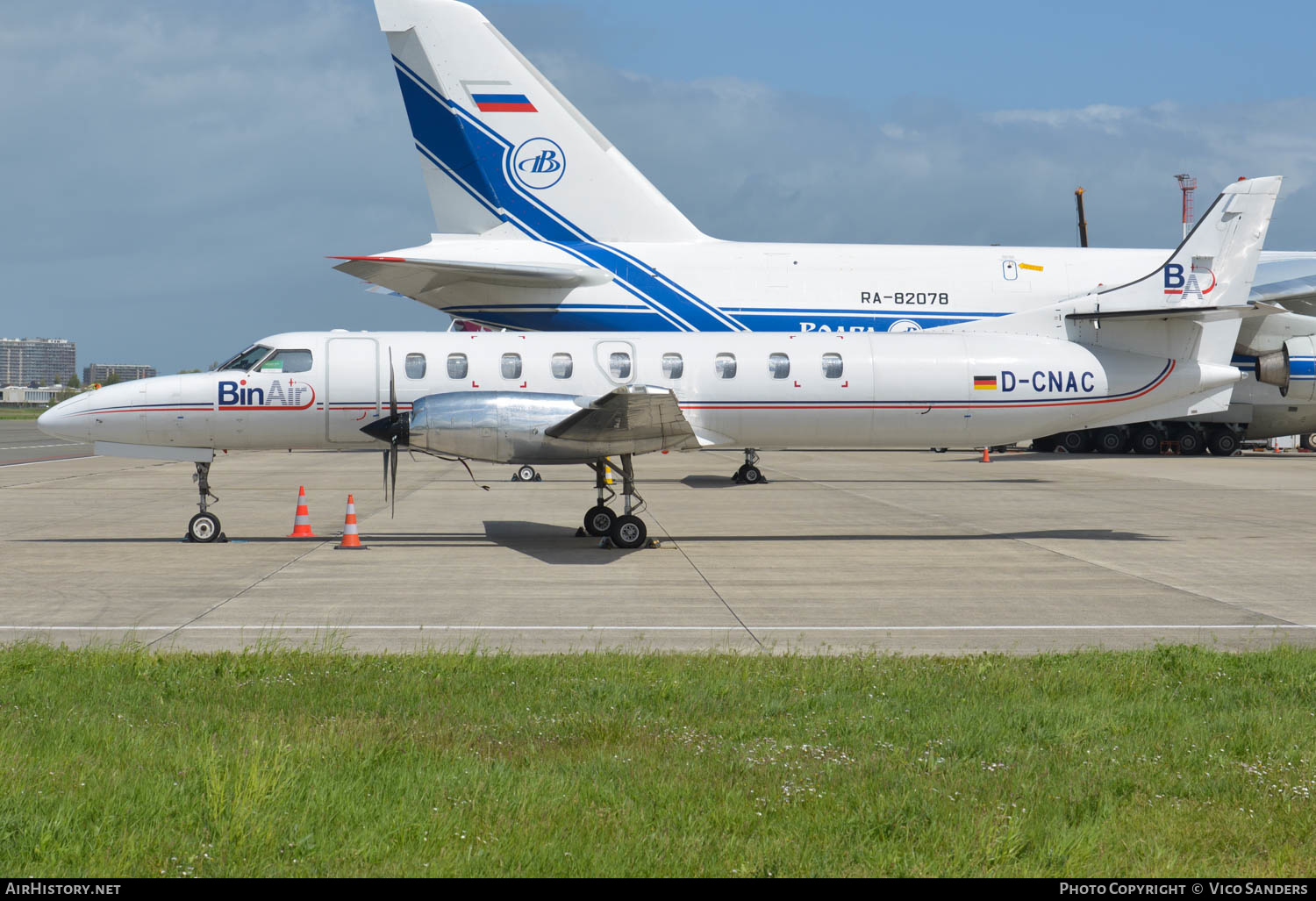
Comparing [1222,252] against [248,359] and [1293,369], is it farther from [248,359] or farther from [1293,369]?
[1293,369]

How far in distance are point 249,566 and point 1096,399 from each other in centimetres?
1315

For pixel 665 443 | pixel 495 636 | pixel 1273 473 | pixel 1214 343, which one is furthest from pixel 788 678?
pixel 1273 473

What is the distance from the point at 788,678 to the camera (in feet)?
26.2

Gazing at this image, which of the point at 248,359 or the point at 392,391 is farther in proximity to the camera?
the point at 248,359

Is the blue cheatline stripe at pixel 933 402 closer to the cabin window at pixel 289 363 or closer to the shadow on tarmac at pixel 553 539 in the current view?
the shadow on tarmac at pixel 553 539

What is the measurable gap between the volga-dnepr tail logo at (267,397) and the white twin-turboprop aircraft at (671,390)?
0.03 metres

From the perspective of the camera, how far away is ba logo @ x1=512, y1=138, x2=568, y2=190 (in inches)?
909

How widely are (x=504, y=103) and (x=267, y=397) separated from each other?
30.6 feet

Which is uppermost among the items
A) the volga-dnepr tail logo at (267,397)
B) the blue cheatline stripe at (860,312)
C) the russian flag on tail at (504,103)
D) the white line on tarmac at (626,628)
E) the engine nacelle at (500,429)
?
the russian flag on tail at (504,103)

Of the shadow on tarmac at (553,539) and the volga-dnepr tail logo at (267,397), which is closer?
the shadow on tarmac at (553,539)

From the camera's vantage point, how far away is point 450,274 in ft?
70.4

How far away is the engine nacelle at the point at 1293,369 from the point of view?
3653 cm

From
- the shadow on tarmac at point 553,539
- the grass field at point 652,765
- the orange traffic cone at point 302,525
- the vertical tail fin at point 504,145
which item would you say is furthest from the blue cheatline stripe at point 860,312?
the grass field at point 652,765

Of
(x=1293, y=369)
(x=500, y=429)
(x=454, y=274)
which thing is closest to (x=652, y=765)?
(x=500, y=429)
